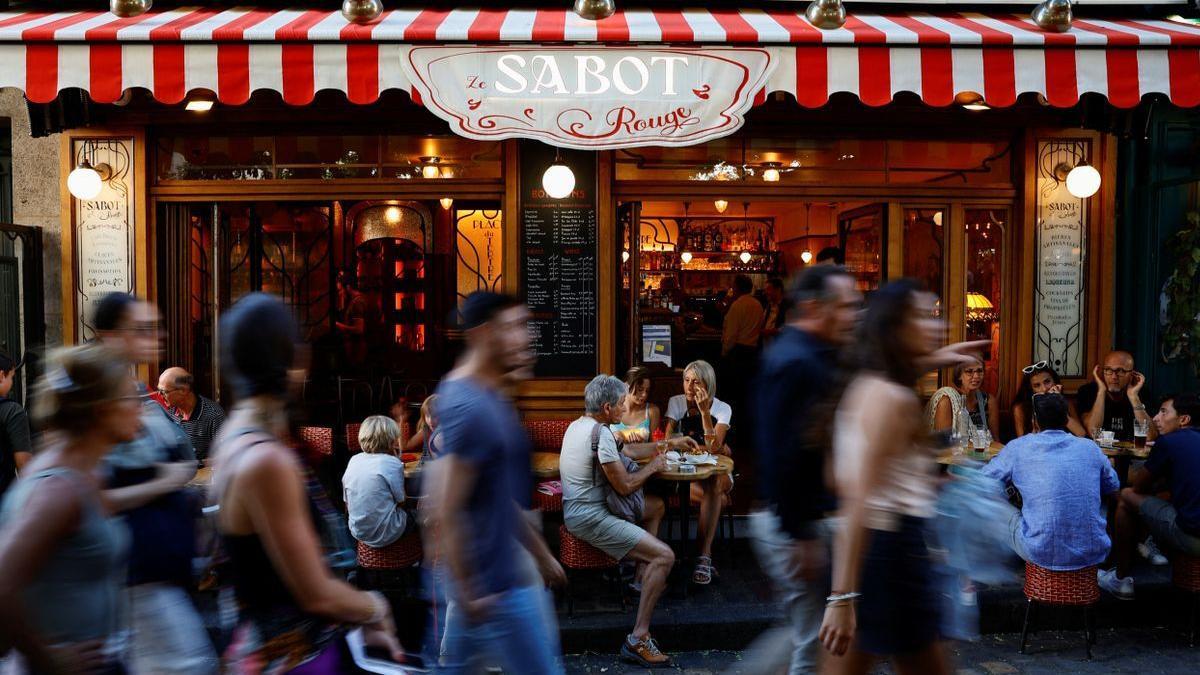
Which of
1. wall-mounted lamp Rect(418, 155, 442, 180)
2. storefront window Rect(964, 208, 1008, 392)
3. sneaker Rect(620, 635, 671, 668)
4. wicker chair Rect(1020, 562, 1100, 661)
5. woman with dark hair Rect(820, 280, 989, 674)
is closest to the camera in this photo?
woman with dark hair Rect(820, 280, 989, 674)

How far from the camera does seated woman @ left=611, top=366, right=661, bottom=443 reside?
6766mm

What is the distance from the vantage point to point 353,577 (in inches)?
224

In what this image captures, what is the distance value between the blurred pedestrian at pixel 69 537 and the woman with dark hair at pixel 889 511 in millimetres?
2161

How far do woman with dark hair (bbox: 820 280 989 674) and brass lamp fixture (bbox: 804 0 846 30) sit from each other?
360cm

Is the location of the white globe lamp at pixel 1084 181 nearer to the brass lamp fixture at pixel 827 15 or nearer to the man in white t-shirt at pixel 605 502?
the brass lamp fixture at pixel 827 15

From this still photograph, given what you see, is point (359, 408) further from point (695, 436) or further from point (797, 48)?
point (797, 48)

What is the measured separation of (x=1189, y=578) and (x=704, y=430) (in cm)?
→ 315

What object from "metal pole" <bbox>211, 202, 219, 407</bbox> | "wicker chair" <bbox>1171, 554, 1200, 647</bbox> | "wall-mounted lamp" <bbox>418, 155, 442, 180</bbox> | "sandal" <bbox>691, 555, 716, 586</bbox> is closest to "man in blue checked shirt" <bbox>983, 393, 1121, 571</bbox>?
"wicker chair" <bbox>1171, 554, 1200, 647</bbox>

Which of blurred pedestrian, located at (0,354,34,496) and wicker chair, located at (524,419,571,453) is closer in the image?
blurred pedestrian, located at (0,354,34,496)

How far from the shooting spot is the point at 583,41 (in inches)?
239

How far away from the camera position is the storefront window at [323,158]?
7.75 meters

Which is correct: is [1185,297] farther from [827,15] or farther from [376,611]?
[376,611]

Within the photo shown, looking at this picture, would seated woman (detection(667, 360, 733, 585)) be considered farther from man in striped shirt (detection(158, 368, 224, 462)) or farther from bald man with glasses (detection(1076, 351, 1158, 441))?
man in striped shirt (detection(158, 368, 224, 462))

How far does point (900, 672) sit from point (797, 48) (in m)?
4.19
